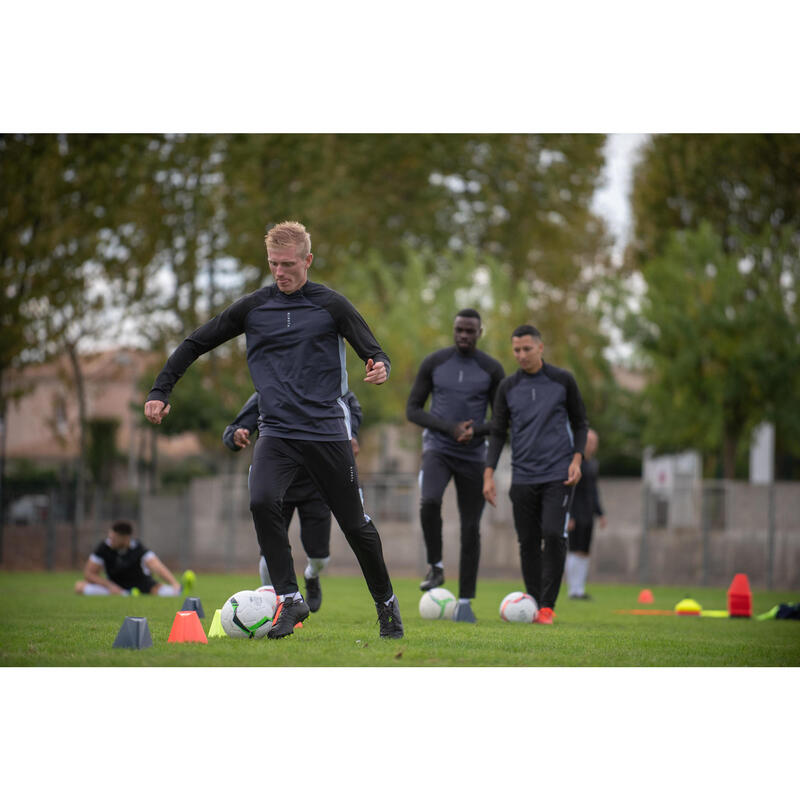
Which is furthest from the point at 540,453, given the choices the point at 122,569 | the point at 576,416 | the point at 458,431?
the point at 122,569

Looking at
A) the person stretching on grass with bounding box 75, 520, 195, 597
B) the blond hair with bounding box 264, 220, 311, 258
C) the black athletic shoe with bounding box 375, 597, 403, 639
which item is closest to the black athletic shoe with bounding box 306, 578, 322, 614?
the black athletic shoe with bounding box 375, 597, 403, 639

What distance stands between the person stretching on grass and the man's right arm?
5.84m

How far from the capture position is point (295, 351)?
7094 mm

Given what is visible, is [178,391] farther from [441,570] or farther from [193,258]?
[441,570]

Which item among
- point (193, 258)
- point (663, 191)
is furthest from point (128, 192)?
point (663, 191)

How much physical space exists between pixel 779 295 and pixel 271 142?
11.7m

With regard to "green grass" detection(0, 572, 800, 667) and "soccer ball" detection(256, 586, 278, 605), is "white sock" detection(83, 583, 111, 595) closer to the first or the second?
"green grass" detection(0, 572, 800, 667)

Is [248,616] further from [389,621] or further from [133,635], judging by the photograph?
[389,621]

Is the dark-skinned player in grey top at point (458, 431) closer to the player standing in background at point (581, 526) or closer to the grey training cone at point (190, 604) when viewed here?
the grey training cone at point (190, 604)

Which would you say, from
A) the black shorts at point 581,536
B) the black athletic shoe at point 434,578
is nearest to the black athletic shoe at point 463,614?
the black athletic shoe at point 434,578

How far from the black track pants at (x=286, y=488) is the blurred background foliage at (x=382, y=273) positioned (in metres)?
15.8

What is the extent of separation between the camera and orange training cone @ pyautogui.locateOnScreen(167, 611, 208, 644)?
23.3 feet

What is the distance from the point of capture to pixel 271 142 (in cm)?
2702

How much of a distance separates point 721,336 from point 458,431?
14.6 metres
